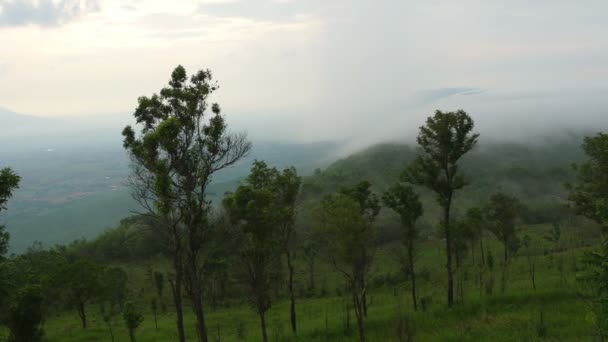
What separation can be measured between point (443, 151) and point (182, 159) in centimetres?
1897

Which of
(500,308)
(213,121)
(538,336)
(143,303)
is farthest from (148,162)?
(143,303)

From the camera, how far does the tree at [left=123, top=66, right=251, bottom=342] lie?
20.6 m

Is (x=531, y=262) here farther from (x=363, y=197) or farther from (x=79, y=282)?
(x=79, y=282)

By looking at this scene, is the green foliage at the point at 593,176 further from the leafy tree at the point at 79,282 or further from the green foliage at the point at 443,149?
the leafy tree at the point at 79,282

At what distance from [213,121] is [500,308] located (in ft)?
84.0

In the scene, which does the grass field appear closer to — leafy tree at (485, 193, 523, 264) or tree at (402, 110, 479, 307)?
leafy tree at (485, 193, 523, 264)

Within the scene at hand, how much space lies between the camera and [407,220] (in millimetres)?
35000

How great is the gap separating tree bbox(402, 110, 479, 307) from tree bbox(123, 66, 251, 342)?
14.6 meters

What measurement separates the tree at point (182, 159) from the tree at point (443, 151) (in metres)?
14.6

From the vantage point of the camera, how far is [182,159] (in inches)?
829

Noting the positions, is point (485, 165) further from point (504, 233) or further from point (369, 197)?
point (369, 197)

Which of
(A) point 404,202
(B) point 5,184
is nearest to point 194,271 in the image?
(B) point 5,184

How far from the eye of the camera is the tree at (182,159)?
20562 millimetres

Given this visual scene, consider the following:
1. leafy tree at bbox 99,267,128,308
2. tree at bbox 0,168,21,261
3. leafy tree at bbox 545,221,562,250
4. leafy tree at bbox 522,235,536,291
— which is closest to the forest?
tree at bbox 0,168,21,261
